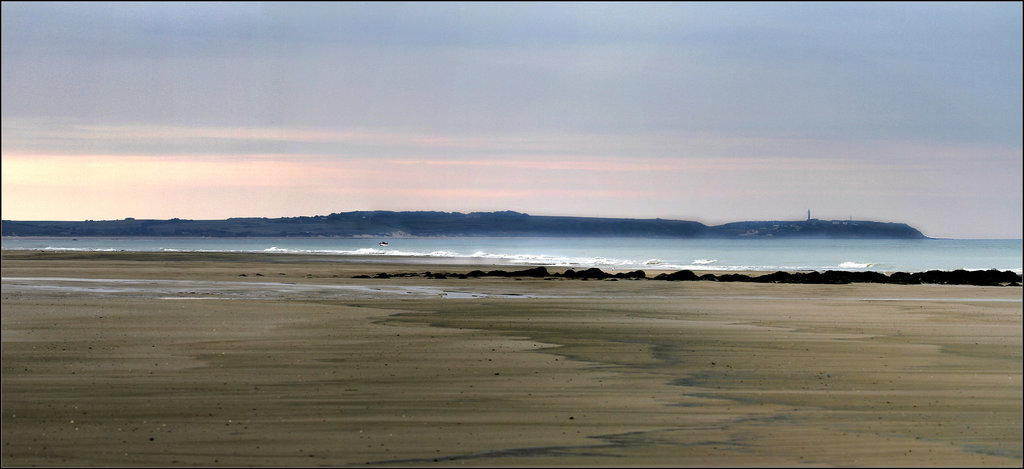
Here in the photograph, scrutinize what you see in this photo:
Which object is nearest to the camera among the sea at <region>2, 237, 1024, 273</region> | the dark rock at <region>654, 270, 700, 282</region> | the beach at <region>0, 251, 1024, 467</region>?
the beach at <region>0, 251, 1024, 467</region>

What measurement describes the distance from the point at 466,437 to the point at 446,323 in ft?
28.0

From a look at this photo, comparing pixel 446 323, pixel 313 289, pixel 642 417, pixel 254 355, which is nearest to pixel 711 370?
pixel 642 417

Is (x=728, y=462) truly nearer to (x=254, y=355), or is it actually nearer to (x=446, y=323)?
(x=254, y=355)

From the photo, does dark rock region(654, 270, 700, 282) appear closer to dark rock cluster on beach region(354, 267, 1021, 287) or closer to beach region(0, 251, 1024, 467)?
dark rock cluster on beach region(354, 267, 1021, 287)

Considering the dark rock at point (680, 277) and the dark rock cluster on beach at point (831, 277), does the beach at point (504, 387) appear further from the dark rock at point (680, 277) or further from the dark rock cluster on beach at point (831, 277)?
the dark rock at point (680, 277)

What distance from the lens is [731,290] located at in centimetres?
2727

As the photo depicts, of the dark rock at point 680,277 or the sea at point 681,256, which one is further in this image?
the sea at point 681,256

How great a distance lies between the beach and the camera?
6980 mm

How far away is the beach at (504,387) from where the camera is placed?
6.98 metres

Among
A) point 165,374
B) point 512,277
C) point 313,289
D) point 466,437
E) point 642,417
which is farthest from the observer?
point 512,277

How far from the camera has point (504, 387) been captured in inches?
371

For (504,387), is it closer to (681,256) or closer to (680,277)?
(680,277)

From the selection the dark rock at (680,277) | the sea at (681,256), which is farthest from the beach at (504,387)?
the sea at (681,256)

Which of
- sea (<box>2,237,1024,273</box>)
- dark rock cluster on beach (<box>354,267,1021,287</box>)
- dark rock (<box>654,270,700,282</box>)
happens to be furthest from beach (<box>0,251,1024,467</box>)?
sea (<box>2,237,1024,273</box>)
